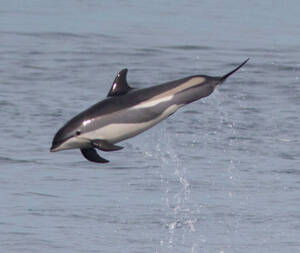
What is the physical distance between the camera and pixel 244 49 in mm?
27891

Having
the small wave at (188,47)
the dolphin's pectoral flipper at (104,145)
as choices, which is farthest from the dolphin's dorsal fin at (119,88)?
the small wave at (188,47)

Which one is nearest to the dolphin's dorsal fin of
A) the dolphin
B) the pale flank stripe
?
the dolphin

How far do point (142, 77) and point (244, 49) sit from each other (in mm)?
5927

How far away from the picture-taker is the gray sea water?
36.7 feet

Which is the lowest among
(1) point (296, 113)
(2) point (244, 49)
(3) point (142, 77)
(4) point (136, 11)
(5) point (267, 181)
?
(5) point (267, 181)

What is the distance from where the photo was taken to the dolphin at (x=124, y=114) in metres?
8.66

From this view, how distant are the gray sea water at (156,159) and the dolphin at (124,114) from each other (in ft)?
6.76

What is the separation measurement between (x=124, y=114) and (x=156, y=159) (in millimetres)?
6100

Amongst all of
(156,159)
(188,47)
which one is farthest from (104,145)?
(188,47)

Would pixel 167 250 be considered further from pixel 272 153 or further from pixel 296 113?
pixel 296 113

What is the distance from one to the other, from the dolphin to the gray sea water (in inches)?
81.2

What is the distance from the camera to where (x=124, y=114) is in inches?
341

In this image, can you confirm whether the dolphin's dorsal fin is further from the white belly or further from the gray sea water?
the gray sea water

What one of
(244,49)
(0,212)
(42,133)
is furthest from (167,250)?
(244,49)
